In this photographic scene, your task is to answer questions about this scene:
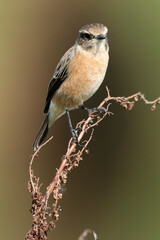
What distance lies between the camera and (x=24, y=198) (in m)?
6.45

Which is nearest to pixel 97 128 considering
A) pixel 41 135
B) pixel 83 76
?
pixel 41 135

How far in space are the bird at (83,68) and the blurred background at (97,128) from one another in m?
1.73

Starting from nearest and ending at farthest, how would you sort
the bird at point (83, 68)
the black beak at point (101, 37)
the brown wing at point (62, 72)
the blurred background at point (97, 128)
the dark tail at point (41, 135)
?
the black beak at point (101, 37), the bird at point (83, 68), the brown wing at point (62, 72), the dark tail at point (41, 135), the blurred background at point (97, 128)

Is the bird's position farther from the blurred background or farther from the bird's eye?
the blurred background

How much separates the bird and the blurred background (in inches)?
68.2

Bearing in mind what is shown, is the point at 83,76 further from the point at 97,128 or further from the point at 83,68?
the point at 97,128

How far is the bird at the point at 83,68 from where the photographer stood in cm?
472

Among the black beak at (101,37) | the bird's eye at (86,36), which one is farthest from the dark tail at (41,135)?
the black beak at (101,37)

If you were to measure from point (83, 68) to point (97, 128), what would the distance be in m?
2.36

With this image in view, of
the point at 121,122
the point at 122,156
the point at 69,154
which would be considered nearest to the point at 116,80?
the point at 121,122

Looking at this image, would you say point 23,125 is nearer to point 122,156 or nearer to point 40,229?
point 122,156

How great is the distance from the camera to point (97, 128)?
6.99 metres

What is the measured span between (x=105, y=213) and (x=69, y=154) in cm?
420

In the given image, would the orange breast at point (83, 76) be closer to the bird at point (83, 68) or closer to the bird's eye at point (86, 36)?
the bird at point (83, 68)
